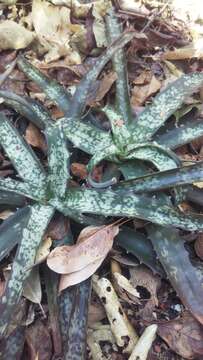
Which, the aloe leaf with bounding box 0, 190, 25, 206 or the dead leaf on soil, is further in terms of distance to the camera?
the aloe leaf with bounding box 0, 190, 25, 206

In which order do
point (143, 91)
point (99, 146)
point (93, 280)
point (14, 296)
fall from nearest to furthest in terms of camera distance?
point (14, 296)
point (93, 280)
point (99, 146)
point (143, 91)

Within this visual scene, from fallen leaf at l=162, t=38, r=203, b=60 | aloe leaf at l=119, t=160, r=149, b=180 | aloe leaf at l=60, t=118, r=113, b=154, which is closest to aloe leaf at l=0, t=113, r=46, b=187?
aloe leaf at l=60, t=118, r=113, b=154

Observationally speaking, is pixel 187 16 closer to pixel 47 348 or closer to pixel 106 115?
pixel 106 115

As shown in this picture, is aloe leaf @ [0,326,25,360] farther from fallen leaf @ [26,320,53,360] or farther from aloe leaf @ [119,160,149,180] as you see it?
aloe leaf @ [119,160,149,180]

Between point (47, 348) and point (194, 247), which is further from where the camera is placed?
point (194, 247)

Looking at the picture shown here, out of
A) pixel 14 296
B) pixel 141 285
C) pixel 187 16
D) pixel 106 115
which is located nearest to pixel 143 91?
pixel 106 115

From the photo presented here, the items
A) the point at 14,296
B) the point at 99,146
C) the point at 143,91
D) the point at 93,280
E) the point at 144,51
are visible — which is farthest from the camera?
the point at 144,51
